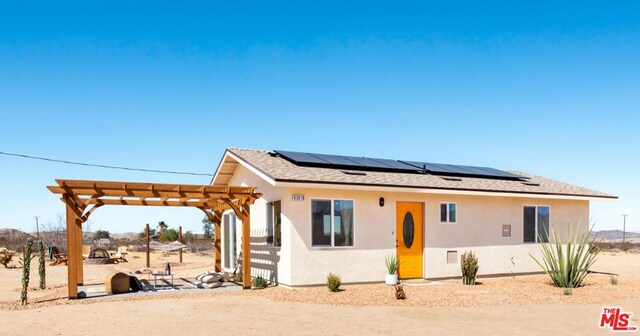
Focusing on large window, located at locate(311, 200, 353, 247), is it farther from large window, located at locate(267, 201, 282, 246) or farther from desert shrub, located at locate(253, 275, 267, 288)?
desert shrub, located at locate(253, 275, 267, 288)

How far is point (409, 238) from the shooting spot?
50.9 ft

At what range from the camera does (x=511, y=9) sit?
17.2 meters

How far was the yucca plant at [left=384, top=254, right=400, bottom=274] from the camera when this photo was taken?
14.3 meters

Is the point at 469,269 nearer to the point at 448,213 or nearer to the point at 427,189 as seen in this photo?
the point at 448,213

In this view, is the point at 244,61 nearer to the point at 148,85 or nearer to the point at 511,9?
the point at 148,85

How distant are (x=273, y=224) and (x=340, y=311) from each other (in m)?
4.92

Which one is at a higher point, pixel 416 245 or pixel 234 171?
pixel 234 171

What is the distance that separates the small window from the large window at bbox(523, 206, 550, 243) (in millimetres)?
3216

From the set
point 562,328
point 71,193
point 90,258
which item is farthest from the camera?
point 90,258

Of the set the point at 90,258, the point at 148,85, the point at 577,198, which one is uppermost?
the point at 148,85

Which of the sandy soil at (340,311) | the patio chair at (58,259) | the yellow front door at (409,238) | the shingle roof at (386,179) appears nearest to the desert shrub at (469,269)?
the sandy soil at (340,311)

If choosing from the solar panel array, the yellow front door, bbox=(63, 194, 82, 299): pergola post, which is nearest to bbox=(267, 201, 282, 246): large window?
the solar panel array

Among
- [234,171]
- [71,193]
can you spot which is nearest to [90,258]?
[234,171]

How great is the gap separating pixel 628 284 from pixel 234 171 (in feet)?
43.9
